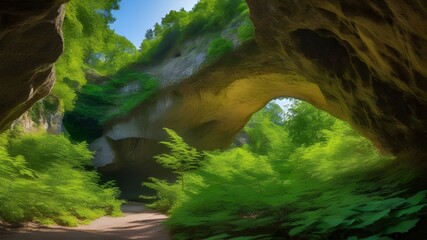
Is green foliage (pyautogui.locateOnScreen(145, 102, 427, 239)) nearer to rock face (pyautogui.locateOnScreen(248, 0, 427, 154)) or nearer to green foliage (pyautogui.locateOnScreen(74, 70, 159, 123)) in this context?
rock face (pyautogui.locateOnScreen(248, 0, 427, 154))

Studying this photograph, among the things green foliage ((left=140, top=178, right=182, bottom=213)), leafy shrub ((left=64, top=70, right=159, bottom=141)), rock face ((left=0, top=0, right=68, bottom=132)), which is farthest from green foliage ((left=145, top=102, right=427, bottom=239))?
leafy shrub ((left=64, top=70, right=159, bottom=141))

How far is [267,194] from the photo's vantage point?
6305mm

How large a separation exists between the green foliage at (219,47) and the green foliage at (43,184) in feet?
23.0

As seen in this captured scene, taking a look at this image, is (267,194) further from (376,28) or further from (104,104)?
(104,104)

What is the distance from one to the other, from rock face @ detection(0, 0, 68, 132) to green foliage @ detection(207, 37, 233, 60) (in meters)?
8.92

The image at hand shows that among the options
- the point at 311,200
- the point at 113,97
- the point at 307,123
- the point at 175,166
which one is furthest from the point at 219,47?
the point at 311,200

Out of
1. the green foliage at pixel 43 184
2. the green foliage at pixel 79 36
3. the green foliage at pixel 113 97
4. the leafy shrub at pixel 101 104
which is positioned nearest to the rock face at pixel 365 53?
the green foliage at pixel 43 184

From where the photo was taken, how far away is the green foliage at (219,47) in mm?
14977

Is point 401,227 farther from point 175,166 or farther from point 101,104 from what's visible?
point 101,104

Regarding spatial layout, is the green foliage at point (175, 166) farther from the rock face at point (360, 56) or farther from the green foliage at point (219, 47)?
the rock face at point (360, 56)

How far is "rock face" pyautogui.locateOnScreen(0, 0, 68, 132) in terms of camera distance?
16.2 ft

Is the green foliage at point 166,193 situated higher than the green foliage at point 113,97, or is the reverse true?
the green foliage at point 113,97

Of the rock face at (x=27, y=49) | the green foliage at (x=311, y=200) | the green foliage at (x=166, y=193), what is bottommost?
the green foliage at (x=311, y=200)

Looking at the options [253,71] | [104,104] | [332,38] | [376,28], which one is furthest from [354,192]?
[104,104]
